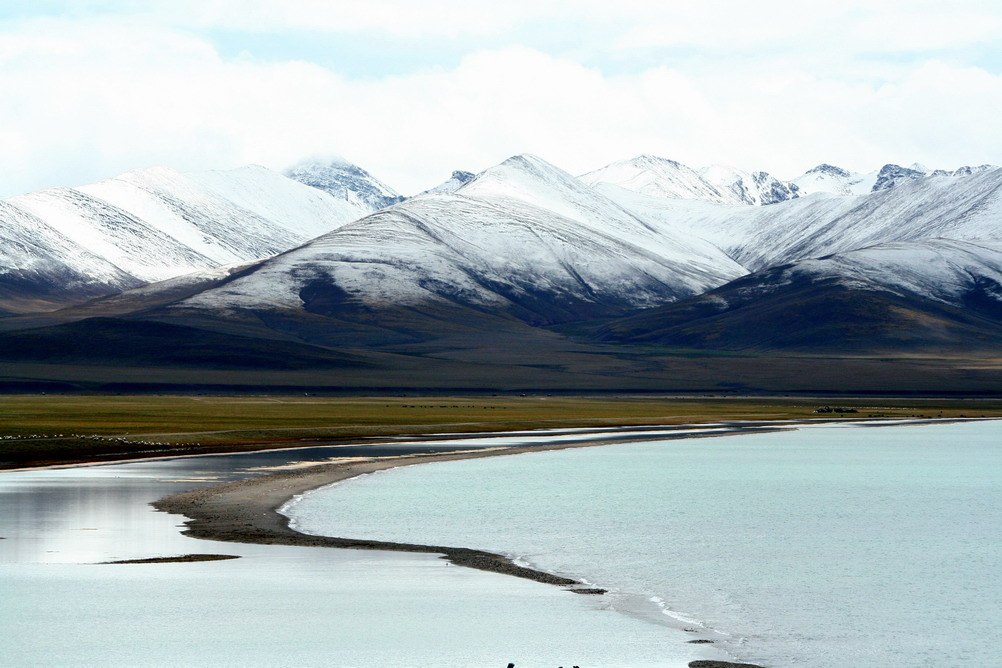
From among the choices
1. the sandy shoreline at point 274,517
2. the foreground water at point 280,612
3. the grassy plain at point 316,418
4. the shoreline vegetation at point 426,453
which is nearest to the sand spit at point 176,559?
the shoreline vegetation at point 426,453

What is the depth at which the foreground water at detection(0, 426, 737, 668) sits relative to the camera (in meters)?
25.2

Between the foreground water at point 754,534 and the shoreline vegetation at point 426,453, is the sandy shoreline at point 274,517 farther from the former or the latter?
the foreground water at point 754,534

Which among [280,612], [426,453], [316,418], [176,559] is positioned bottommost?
[280,612]

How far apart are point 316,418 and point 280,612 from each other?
8613 cm

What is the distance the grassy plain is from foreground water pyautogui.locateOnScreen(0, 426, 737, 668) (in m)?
33.4

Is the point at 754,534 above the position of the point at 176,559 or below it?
below

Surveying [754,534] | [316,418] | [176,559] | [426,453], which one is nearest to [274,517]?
[176,559]

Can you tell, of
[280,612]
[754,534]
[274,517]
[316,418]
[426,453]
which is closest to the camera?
[280,612]

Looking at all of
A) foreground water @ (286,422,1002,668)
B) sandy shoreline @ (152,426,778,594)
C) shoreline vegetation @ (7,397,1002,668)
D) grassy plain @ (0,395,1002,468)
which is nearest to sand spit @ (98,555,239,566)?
shoreline vegetation @ (7,397,1002,668)

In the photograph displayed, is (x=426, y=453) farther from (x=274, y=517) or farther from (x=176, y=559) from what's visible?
(x=176, y=559)

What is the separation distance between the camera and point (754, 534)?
1783 inches

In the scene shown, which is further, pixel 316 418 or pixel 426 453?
pixel 316 418

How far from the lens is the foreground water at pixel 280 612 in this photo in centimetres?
2520

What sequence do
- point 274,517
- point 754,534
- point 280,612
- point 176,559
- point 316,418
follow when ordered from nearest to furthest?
point 280,612
point 176,559
point 754,534
point 274,517
point 316,418
